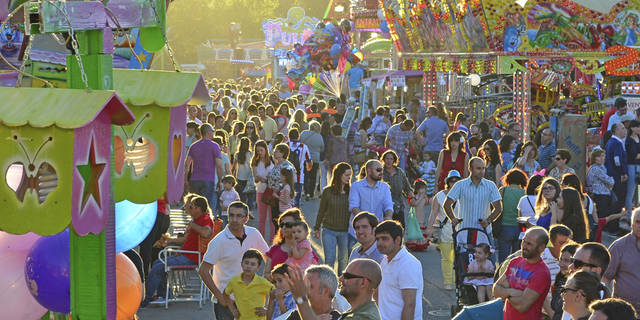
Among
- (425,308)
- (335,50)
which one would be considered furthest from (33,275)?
(335,50)

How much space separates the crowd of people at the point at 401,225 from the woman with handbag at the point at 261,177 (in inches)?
0.8

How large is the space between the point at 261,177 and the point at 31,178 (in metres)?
9.45

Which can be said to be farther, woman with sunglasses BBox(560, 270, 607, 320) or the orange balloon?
the orange balloon

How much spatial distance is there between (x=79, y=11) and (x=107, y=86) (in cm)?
45

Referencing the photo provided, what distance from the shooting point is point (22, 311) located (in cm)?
639

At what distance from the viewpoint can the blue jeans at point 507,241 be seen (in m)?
12.0

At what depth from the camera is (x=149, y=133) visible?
21.9ft

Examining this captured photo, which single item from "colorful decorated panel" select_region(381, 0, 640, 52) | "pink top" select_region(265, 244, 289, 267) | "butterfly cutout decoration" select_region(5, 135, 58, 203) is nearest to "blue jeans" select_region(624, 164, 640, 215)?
"colorful decorated panel" select_region(381, 0, 640, 52)

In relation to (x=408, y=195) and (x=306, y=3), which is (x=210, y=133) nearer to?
(x=408, y=195)

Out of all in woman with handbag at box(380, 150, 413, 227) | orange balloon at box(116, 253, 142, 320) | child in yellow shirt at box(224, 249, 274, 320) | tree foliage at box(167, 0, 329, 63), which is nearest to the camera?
orange balloon at box(116, 253, 142, 320)

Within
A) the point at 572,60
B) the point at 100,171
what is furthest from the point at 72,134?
the point at 572,60

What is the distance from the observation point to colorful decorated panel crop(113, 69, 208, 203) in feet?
21.7

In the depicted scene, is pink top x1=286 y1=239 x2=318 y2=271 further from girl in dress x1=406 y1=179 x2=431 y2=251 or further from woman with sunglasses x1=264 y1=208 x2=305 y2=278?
girl in dress x1=406 y1=179 x2=431 y2=251

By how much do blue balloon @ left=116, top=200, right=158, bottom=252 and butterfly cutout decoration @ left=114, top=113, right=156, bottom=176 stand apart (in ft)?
1.35
